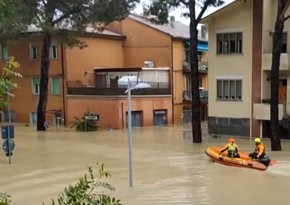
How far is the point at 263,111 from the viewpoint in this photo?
29188 mm

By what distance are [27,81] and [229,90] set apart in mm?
22510

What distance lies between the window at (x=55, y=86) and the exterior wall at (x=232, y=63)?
1682cm

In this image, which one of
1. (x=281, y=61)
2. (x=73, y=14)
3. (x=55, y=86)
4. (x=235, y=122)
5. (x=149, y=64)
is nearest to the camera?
(x=281, y=61)

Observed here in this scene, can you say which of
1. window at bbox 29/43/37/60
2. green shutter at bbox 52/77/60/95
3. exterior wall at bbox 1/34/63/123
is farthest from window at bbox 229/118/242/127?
window at bbox 29/43/37/60

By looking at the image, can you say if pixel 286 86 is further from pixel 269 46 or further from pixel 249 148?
pixel 249 148

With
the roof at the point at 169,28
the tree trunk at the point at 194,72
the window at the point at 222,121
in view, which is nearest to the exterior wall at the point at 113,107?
the roof at the point at 169,28

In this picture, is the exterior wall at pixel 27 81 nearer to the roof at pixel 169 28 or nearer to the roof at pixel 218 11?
the roof at pixel 169 28

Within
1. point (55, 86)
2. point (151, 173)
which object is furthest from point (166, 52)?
point (151, 173)

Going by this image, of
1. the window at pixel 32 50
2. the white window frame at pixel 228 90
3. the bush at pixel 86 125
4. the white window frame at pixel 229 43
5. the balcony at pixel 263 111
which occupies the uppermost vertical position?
the window at pixel 32 50

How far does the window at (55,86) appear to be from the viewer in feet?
144

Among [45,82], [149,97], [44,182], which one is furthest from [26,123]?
[44,182]

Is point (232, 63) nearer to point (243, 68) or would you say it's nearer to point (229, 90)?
point (243, 68)

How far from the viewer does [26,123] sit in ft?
152

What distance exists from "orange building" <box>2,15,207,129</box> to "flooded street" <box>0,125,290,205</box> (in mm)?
11103
